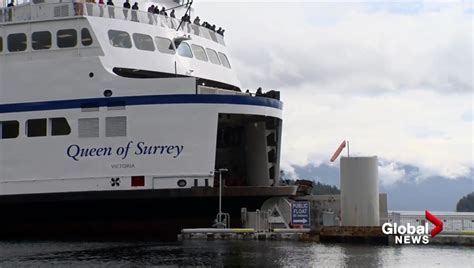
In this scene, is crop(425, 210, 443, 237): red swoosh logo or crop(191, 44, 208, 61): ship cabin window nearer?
crop(425, 210, 443, 237): red swoosh logo

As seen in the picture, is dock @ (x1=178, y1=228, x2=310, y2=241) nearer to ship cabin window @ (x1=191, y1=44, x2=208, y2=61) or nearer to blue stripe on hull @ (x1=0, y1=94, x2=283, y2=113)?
blue stripe on hull @ (x1=0, y1=94, x2=283, y2=113)

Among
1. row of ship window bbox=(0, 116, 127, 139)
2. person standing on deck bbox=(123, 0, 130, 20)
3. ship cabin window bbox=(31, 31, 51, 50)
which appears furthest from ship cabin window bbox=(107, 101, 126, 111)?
person standing on deck bbox=(123, 0, 130, 20)

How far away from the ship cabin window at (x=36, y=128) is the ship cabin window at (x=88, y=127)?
1.20m

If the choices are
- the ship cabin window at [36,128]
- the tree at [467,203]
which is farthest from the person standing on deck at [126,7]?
the tree at [467,203]

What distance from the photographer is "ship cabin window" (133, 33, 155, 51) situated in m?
25.0

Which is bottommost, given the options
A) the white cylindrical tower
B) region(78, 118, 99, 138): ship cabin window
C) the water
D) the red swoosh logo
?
the water

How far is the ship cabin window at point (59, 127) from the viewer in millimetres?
23734

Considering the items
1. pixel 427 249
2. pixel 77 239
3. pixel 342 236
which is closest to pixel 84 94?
pixel 77 239

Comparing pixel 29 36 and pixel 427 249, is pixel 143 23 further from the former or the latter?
pixel 427 249

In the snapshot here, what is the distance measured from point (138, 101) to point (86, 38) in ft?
8.95

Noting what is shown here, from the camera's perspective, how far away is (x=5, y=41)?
25094mm

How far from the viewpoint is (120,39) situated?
81.1 ft

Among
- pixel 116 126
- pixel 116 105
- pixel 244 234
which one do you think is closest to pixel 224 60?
pixel 116 105

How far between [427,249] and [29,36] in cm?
1321
